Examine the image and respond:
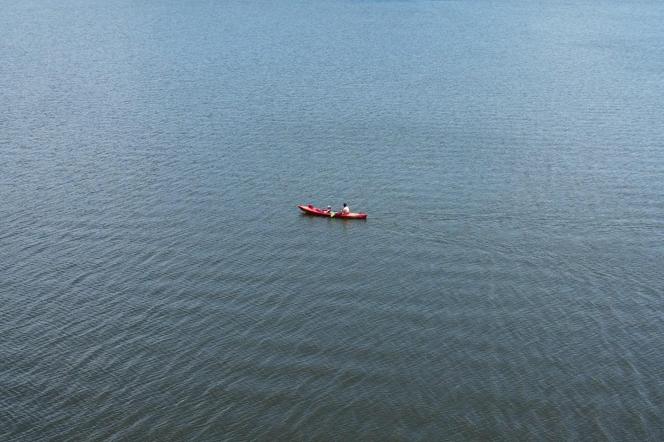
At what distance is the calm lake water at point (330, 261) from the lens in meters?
46.8

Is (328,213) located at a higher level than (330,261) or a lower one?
higher

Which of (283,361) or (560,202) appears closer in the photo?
(283,361)

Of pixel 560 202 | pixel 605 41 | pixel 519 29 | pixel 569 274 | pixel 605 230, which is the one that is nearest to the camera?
pixel 569 274

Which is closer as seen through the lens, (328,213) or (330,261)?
(330,261)

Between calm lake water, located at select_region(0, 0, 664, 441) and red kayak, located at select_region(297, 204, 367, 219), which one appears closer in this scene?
calm lake water, located at select_region(0, 0, 664, 441)

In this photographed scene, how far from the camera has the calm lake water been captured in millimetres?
46844

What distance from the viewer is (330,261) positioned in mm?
65688

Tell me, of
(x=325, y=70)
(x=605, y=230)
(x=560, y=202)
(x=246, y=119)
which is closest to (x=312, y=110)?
(x=246, y=119)

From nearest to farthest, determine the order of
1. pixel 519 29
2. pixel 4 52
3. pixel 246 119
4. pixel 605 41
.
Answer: pixel 246 119 → pixel 4 52 → pixel 605 41 → pixel 519 29

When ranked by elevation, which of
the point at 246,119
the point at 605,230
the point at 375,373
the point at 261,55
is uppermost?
the point at 261,55

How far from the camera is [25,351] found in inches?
2026

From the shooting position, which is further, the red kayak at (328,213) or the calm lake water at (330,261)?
the red kayak at (328,213)

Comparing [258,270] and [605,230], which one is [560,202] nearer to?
[605,230]

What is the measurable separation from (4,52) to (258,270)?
11238 cm
